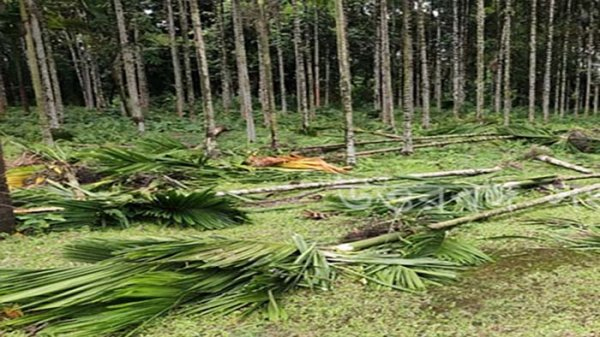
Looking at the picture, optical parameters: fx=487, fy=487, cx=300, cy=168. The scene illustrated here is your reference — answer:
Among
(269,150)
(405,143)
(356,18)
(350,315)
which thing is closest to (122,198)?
(350,315)

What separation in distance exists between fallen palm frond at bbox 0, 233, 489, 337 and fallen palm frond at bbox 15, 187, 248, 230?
52.1 inches

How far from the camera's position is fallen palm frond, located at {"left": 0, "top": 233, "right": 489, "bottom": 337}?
108 inches

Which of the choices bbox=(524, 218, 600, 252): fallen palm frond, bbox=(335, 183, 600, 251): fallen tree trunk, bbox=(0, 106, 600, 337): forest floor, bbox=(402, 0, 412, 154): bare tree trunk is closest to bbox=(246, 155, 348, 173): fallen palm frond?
bbox=(0, 106, 600, 337): forest floor

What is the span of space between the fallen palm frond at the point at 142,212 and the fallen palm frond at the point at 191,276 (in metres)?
1.32

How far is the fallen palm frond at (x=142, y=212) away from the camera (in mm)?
4754

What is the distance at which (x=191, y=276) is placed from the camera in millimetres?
3035

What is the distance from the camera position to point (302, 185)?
20.5ft

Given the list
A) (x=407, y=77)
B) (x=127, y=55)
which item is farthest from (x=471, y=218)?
(x=127, y=55)

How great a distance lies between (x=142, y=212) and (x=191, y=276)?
2.15 m

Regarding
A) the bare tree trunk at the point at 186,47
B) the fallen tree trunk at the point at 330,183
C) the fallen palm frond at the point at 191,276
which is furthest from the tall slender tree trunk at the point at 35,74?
the fallen palm frond at the point at 191,276

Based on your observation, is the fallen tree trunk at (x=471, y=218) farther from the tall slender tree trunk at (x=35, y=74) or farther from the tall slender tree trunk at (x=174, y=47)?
the tall slender tree trunk at (x=174, y=47)

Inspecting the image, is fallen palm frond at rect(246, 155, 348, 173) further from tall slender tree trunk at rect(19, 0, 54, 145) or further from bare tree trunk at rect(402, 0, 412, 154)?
tall slender tree trunk at rect(19, 0, 54, 145)

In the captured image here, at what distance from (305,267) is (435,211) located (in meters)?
1.82

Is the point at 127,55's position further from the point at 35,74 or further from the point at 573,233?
the point at 573,233
